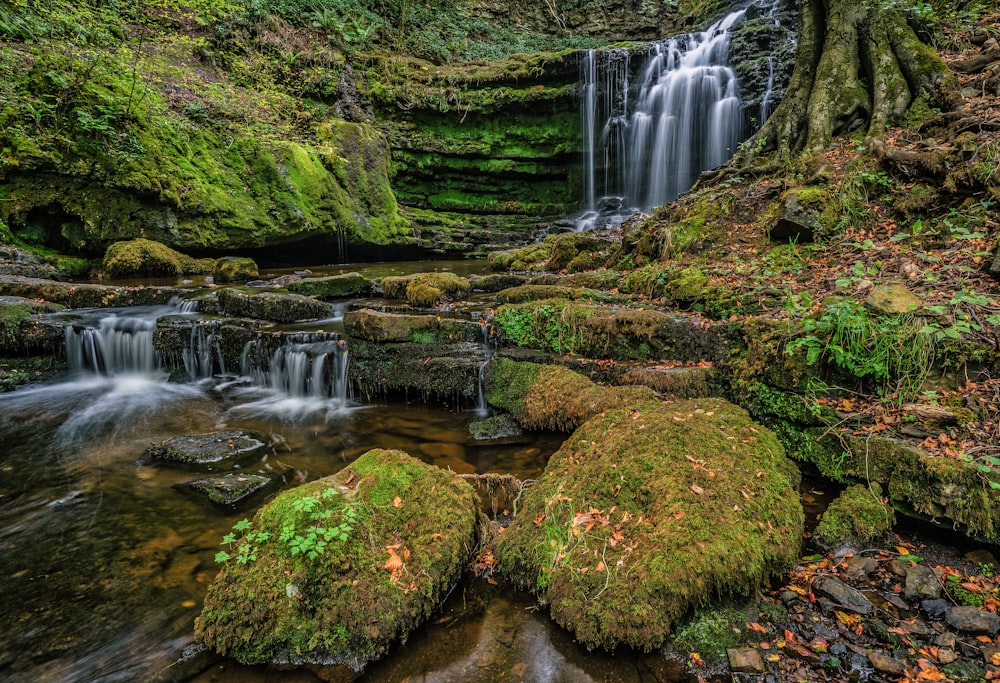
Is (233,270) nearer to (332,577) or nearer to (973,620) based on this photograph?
(332,577)

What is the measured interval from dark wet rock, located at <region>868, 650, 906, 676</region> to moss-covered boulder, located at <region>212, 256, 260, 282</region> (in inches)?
470

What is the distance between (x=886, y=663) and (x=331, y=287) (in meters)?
9.12

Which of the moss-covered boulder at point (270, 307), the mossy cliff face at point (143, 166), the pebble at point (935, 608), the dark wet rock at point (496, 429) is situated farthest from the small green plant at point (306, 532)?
the mossy cliff face at point (143, 166)

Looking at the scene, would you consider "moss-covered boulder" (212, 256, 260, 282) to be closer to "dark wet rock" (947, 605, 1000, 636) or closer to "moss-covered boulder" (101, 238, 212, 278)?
"moss-covered boulder" (101, 238, 212, 278)

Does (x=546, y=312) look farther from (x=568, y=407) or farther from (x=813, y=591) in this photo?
(x=813, y=591)

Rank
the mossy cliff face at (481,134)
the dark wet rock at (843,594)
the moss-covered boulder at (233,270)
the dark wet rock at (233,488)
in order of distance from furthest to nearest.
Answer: the mossy cliff face at (481,134) < the moss-covered boulder at (233,270) < the dark wet rock at (233,488) < the dark wet rock at (843,594)

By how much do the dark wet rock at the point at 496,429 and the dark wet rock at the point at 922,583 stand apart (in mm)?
3154

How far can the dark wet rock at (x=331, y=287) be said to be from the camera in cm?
895

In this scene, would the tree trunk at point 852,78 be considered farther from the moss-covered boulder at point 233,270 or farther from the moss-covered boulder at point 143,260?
the moss-covered boulder at point 143,260

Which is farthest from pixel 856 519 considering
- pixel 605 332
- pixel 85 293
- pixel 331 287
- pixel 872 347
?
pixel 85 293

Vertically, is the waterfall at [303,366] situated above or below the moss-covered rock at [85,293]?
below

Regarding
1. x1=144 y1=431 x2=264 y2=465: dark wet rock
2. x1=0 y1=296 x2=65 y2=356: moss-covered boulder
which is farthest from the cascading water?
x1=0 y1=296 x2=65 y2=356: moss-covered boulder

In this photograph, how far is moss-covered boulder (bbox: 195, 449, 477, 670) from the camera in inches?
86.5

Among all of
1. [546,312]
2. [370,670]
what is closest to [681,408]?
[546,312]
